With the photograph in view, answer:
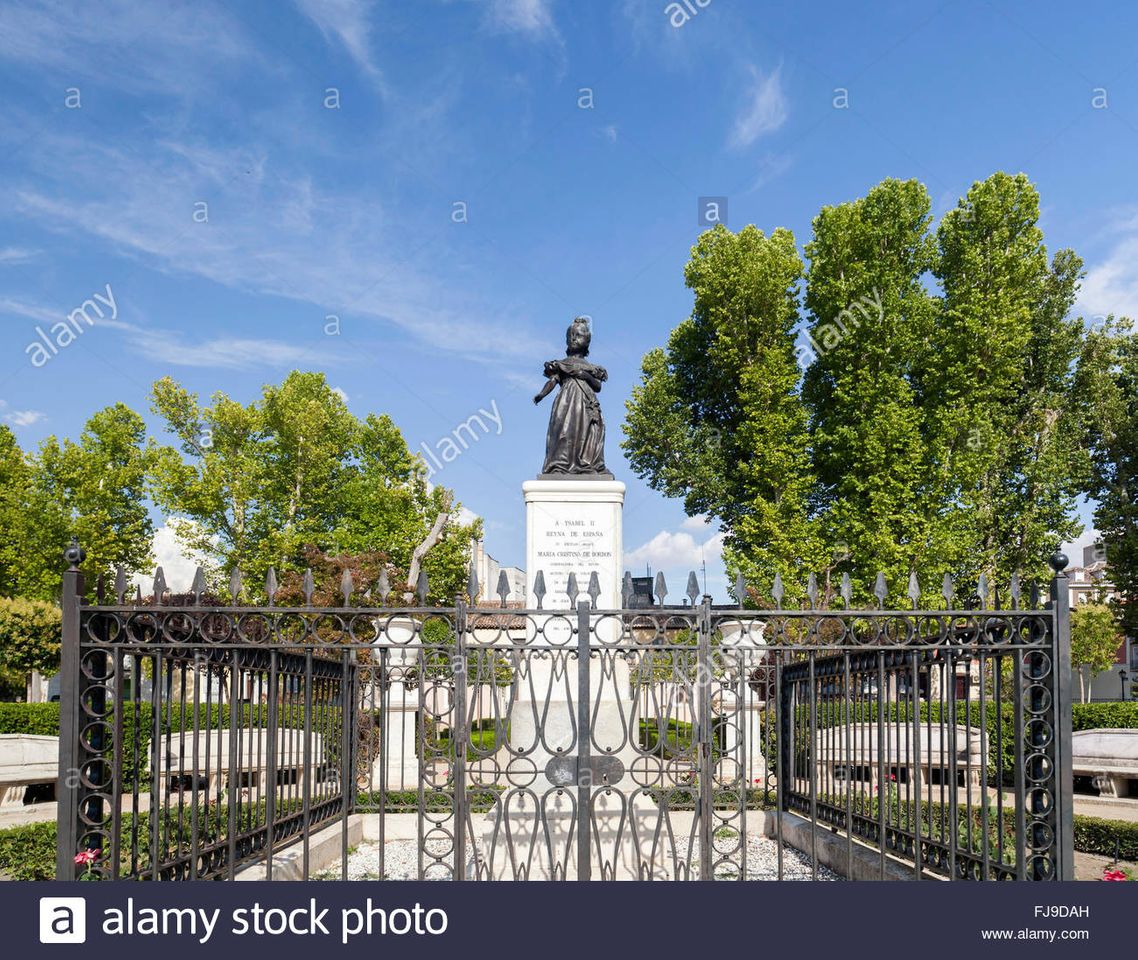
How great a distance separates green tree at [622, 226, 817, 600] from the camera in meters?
22.7

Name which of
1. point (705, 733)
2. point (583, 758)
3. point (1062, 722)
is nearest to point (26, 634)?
point (583, 758)

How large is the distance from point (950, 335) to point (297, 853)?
19.4m

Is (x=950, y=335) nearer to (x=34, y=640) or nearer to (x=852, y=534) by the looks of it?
(x=852, y=534)

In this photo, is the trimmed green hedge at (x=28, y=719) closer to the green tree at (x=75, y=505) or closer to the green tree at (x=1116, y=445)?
the green tree at (x=75, y=505)

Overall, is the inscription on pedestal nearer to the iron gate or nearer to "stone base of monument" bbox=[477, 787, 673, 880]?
the iron gate

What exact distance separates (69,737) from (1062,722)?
6.12 metres

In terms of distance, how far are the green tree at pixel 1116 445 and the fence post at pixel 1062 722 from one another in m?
20.7

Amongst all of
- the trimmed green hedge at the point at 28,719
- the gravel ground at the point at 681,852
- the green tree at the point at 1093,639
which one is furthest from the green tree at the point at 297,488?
the green tree at the point at 1093,639

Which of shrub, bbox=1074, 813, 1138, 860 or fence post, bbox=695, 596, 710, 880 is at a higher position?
fence post, bbox=695, 596, 710, 880

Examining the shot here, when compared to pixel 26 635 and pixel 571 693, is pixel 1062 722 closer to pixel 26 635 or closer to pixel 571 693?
pixel 571 693

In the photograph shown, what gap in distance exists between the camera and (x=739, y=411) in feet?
83.8

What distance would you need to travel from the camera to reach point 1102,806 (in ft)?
38.6

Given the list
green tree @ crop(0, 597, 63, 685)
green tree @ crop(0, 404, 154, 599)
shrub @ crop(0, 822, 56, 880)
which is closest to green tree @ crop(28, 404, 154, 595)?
green tree @ crop(0, 404, 154, 599)
